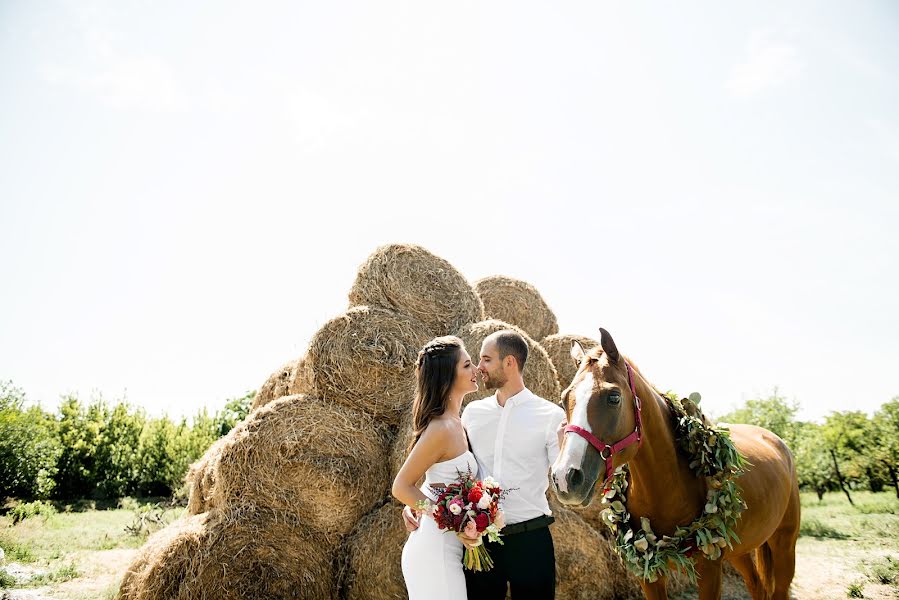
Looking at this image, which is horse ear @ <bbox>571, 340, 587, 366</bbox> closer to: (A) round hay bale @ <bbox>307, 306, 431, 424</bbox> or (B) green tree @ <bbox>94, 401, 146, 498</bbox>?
(A) round hay bale @ <bbox>307, 306, 431, 424</bbox>

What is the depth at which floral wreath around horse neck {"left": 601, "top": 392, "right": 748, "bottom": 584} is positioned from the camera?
290 cm

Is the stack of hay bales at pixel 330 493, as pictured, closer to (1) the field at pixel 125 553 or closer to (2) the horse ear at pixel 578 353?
(1) the field at pixel 125 553

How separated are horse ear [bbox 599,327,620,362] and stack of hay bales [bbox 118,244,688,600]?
7.03 feet

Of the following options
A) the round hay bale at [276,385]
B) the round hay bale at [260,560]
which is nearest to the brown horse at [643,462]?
the round hay bale at [260,560]

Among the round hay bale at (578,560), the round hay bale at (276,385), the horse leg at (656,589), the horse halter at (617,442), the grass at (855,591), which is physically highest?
the horse halter at (617,442)

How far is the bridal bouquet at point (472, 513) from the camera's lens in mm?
2174

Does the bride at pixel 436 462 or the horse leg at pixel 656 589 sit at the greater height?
the bride at pixel 436 462

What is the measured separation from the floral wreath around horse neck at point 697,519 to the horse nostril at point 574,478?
0.58 meters

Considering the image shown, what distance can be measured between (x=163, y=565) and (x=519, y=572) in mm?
3253

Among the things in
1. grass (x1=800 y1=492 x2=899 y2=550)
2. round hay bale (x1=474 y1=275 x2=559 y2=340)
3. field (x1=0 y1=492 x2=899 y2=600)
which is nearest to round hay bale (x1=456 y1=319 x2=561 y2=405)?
round hay bale (x1=474 y1=275 x2=559 y2=340)

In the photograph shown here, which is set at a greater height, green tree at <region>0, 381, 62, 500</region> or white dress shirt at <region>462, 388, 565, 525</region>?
white dress shirt at <region>462, 388, 565, 525</region>

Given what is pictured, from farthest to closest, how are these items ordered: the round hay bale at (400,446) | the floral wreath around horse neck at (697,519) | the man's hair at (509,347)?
1. the round hay bale at (400,446)
2. the floral wreath around horse neck at (697,519)
3. the man's hair at (509,347)

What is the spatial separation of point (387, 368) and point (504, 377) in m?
2.51

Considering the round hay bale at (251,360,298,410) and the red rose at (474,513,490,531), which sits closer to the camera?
the red rose at (474,513,490,531)
